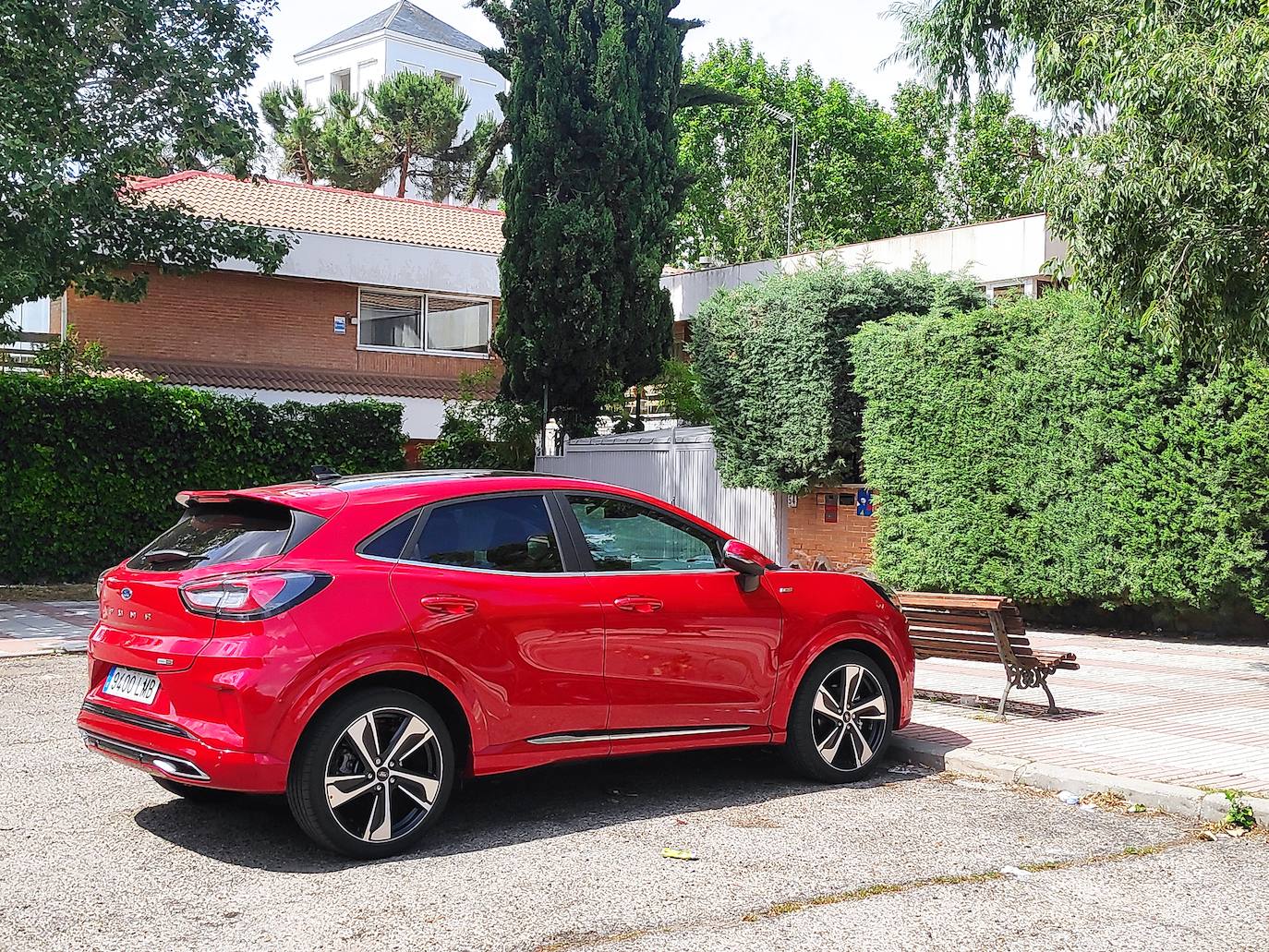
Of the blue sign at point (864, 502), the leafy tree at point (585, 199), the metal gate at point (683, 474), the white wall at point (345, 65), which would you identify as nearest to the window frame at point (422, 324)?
the leafy tree at point (585, 199)

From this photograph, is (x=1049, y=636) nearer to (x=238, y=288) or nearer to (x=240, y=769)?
(x=240, y=769)

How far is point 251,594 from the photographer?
569cm

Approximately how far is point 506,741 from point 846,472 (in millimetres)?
13887

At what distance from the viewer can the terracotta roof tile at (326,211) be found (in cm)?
2939

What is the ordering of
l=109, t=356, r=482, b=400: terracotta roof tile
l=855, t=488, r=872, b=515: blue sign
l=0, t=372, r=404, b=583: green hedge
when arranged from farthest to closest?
l=109, t=356, r=482, b=400: terracotta roof tile → l=855, t=488, r=872, b=515: blue sign → l=0, t=372, r=404, b=583: green hedge

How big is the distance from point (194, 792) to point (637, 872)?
247cm

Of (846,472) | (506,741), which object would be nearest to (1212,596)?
(846,472)

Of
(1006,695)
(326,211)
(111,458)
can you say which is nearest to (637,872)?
(1006,695)

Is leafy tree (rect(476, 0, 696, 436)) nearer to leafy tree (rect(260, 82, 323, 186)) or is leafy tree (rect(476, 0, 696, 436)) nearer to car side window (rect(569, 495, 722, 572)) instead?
car side window (rect(569, 495, 722, 572))

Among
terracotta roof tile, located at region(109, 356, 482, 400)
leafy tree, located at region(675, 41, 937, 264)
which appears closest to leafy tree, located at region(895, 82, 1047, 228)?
leafy tree, located at region(675, 41, 937, 264)

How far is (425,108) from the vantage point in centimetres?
5022

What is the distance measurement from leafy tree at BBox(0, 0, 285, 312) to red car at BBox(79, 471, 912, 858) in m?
12.5

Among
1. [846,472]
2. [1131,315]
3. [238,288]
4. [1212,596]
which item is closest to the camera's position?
[1131,315]

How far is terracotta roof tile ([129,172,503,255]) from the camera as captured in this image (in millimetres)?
29391
